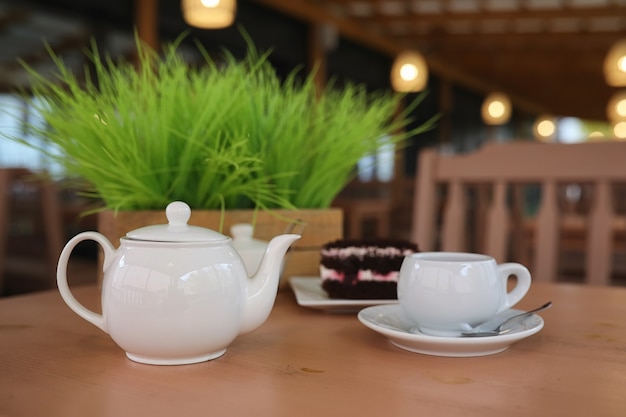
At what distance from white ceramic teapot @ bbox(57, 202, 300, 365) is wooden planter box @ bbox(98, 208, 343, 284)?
9.5 inches

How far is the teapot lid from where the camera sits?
53cm

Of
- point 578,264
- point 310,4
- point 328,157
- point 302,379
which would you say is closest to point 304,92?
point 328,157

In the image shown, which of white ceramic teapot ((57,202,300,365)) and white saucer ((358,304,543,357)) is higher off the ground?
white ceramic teapot ((57,202,300,365))

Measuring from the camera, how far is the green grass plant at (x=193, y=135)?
771 millimetres

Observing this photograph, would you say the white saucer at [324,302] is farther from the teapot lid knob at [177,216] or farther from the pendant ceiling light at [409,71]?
the pendant ceiling light at [409,71]

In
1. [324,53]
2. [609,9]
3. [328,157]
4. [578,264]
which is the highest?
[609,9]

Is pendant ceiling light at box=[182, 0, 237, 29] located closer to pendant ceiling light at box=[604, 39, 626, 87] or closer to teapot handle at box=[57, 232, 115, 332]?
teapot handle at box=[57, 232, 115, 332]

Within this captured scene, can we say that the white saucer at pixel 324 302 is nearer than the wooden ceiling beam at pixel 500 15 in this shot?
Yes

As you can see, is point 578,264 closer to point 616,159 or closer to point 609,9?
point 616,159

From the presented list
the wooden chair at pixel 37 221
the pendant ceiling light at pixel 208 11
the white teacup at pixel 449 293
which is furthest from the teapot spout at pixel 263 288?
the pendant ceiling light at pixel 208 11

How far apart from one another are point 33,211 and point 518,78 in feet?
34.7

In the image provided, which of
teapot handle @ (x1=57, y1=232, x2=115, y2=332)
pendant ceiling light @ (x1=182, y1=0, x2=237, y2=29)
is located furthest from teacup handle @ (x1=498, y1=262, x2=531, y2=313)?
pendant ceiling light @ (x1=182, y1=0, x2=237, y2=29)

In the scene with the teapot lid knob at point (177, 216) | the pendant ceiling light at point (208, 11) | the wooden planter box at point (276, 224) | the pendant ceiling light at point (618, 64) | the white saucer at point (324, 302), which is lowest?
the white saucer at point (324, 302)

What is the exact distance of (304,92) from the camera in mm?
925
